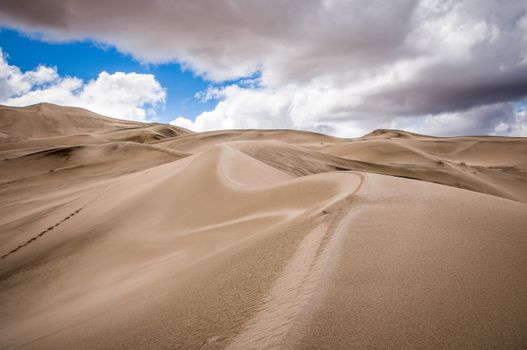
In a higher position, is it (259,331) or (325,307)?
(325,307)

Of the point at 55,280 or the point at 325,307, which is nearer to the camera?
the point at 325,307

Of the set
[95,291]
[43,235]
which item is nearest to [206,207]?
[95,291]

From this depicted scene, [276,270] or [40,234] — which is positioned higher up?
[276,270]

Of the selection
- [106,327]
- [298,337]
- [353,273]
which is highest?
[353,273]

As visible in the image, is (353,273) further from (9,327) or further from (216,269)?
(9,327)

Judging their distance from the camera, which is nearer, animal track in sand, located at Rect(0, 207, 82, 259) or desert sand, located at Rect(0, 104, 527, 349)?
desert sand, located at Rect(0, 104, 527, 349)

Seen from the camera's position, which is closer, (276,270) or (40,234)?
(276,270)

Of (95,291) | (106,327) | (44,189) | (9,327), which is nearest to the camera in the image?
(106,327)

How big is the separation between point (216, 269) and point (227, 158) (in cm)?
704

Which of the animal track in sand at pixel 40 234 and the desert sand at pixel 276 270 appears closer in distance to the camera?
the desert sand at pixel 276 270

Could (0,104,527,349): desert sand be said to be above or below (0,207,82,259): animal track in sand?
above

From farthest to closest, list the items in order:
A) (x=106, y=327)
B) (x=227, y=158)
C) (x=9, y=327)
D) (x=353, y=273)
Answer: (x=227, y=158), (x=9, y=327), (x=106, y=327), (x=353, y=273)

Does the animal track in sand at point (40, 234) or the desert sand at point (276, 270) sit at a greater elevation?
the desert sand at point (276, 270)

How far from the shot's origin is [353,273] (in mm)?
1865
